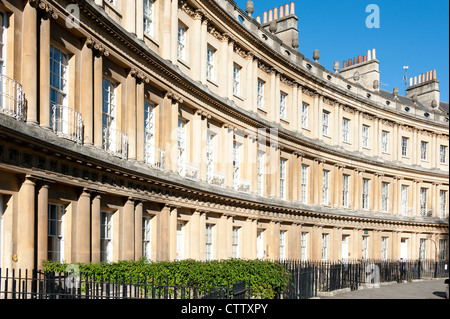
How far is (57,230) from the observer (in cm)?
1388

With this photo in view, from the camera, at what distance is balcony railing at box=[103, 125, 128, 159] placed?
53.7 feet

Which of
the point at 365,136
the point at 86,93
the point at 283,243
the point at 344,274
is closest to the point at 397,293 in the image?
the point at 344,274

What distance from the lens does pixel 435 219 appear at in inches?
1638

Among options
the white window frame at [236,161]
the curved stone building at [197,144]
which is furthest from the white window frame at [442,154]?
the white window frame at [236,161]

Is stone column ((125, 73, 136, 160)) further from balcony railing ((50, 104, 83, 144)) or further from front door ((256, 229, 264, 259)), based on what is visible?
front door ((256, 229, 264, 259))

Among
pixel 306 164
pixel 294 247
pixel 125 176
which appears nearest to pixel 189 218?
pixel 125 176

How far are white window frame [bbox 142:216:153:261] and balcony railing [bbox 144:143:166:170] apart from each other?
179cm

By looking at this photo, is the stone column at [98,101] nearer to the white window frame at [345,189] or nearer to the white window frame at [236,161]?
the white window frame at [236,161]

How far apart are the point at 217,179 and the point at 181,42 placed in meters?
5.89

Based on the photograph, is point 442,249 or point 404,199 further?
point 442,249

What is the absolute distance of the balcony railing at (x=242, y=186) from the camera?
2562cm

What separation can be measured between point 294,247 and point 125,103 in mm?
15972

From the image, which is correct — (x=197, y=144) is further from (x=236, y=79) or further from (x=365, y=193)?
(x=365, y=193)

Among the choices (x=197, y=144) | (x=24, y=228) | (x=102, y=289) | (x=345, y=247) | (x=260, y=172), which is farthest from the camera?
(x=345, y=247)
